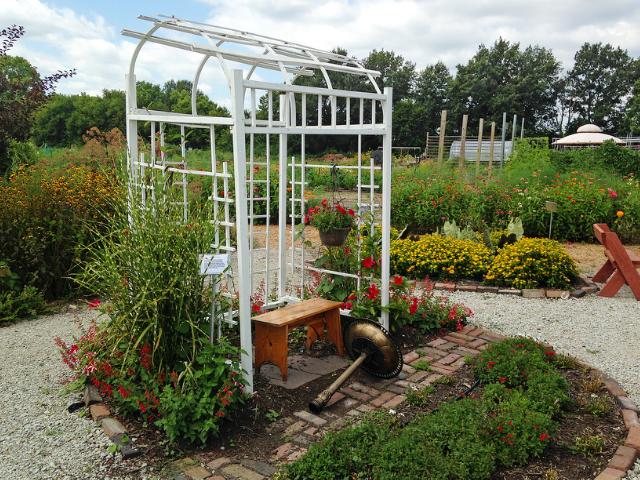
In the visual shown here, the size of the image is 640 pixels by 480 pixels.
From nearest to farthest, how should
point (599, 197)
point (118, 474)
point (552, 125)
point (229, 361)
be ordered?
point (118, 474) < point (229, 361) < point (599, 197) < point (552, 125)

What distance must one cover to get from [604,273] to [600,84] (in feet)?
167

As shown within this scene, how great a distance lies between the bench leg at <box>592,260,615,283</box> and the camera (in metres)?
7.13

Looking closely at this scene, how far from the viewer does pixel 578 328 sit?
18.3ft

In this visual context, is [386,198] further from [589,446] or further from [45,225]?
[45,225]

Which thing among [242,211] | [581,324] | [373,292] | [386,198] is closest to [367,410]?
[373,292]

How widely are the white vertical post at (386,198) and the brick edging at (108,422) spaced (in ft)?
7.11

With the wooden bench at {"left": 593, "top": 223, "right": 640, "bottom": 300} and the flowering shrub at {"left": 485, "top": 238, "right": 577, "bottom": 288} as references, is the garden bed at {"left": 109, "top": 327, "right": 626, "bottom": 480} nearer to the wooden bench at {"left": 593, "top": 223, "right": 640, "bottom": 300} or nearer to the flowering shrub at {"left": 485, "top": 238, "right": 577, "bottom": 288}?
the flowering shrub at {"left": 485, "top": 238, "right": 577, "bottom": 288}

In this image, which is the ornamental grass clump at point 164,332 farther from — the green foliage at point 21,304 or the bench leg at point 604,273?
the bench leg at point 604,273

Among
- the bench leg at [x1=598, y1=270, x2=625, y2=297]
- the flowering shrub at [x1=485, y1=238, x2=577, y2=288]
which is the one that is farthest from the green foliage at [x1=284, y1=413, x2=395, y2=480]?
the bench leg at [x1=598, y1=270, x2=625, y2=297]

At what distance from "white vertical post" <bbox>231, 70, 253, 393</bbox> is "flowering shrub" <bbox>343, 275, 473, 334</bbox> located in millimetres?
1351

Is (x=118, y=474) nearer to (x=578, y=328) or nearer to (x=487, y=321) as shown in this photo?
(x=487, y=321)

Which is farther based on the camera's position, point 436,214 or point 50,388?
point 436,214

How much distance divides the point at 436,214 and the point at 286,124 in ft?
17.6

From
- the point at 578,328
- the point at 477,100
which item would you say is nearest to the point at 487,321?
the point at 578,328
